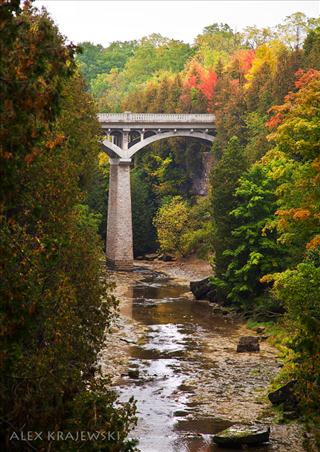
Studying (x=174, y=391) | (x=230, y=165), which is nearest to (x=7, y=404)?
(x=174, y=391)

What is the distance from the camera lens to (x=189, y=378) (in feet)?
84.6

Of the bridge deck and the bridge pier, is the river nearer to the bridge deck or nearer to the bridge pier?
the bridge pier

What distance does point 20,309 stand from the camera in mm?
9211

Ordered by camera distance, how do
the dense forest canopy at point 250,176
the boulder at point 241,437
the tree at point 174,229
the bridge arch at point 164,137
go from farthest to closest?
the tree at point 174,229, the bridge arch at point 164,137, the dense forest canopy at point 250,176, the boulder at point 241,437

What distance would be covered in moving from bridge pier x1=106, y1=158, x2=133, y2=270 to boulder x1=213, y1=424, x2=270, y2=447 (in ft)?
133

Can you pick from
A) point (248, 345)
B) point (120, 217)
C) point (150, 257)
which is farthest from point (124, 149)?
point (248, 345)

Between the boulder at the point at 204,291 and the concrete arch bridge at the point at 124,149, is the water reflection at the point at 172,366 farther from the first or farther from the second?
the concrete arch bridge at the point at 124,149

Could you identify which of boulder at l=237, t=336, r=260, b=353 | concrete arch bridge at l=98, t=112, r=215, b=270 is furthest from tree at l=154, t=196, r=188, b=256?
boulder at l=237, t=336, r=260, b=353

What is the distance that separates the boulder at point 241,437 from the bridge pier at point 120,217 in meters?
40.7

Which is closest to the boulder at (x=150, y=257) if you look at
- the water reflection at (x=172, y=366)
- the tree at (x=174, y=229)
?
the tree at (x=174, y=229)

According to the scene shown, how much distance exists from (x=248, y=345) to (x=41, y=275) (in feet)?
51.9

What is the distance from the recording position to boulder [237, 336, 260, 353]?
2995cm

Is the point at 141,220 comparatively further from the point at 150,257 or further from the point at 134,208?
the point at 150,257

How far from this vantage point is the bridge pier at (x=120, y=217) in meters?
59.8
